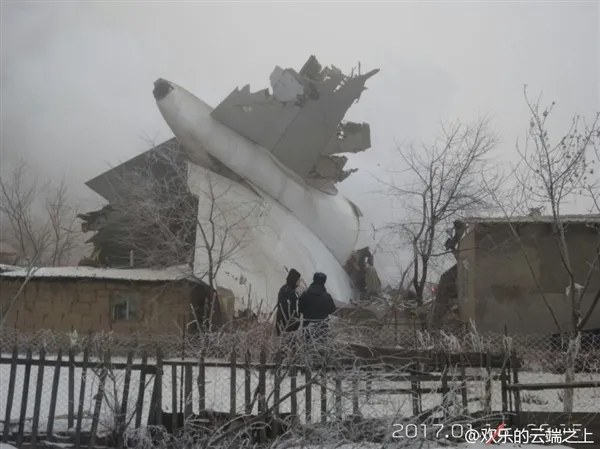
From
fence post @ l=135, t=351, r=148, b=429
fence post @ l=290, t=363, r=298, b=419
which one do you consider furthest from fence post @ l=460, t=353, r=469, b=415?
fence post @ l=135, t=351, r=148, b=429

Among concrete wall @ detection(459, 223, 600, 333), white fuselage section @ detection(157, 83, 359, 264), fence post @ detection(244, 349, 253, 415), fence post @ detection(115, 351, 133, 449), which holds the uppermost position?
white fuselage section @ detection(157, 83, 359, 264)

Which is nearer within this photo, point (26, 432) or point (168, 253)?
point (26, 432)

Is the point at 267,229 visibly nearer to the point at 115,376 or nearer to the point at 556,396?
the point at 556,396

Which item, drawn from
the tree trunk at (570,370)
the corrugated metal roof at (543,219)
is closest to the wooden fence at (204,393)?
the tree trunk at (570,370)

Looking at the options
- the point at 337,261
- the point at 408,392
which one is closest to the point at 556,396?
the point at 408,392

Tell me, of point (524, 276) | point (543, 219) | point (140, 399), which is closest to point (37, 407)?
point (140, 399)

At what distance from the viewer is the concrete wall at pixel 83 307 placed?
17859 millimetres

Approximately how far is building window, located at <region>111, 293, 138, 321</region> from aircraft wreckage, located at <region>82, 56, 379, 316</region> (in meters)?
5.27

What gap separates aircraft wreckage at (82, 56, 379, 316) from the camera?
2330 centimetres

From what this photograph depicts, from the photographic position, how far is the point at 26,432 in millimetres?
6430

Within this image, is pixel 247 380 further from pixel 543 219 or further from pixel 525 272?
pixel 525 272

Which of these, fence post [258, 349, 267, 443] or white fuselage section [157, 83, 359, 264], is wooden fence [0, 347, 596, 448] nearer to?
fence post [258, 349, 267, 443]

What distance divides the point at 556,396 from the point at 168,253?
13325 millimetres

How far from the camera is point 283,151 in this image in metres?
25.6
